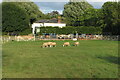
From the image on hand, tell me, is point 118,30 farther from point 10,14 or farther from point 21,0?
point 21,0

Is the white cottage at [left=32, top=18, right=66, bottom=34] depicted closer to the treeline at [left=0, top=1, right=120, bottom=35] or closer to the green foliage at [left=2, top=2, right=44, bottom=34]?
the treeline at [left=0, top=1, right=120, bottom=35]

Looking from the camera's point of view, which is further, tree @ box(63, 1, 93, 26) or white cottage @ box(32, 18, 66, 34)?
tree @ box(63, 1, 93, 26)

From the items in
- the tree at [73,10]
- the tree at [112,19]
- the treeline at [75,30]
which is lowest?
the treeline at [75,30]

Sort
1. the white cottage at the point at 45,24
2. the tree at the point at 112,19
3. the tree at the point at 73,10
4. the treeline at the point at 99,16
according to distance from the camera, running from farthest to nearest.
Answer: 1. the tree at the point at 73,10
2. the white cottage at the point at 45,24
3. the treeline at the point at 99,16
4. the tree at the point at 112,19

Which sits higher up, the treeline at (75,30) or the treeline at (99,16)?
the treeline at (99,16)

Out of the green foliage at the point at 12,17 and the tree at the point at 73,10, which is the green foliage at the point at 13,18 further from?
the tree at the point at 73,10

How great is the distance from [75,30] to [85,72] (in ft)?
150

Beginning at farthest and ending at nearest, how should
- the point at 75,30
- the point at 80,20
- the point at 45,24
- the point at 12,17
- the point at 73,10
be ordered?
the point at 73,10
the point at 45,24
the point at 80,20
the point at 12,17
the point at 75,30

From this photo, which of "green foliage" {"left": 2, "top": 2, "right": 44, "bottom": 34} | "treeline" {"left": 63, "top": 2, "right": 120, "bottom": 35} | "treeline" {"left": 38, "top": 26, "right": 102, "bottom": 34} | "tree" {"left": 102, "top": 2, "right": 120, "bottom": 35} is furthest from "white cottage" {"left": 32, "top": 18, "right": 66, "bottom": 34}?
"tree" {"left": 102, "top": 2, "right": 120, "bottom": 35}

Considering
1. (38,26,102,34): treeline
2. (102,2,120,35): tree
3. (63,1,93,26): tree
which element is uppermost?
(63,1,93,26): tree

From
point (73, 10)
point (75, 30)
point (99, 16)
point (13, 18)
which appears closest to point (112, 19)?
point (99, 16)

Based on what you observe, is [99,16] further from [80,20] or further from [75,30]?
[80,20]

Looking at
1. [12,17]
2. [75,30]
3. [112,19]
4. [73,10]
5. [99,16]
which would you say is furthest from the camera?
[73,10]

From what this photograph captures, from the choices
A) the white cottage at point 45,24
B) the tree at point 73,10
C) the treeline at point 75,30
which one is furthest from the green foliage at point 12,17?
the tree at point 73,10
